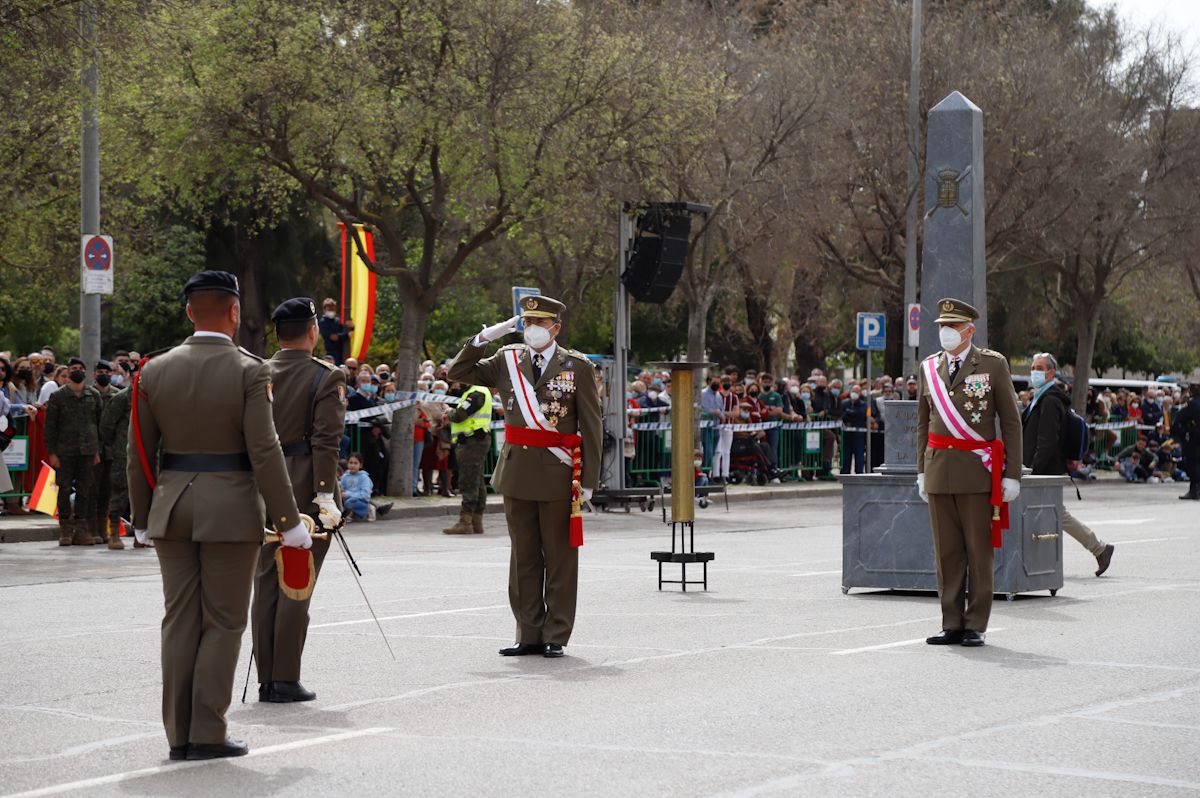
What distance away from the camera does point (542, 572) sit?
10.4 m

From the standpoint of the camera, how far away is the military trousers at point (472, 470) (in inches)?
789

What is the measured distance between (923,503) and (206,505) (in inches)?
301

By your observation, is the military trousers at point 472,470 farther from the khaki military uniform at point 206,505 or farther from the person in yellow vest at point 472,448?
the khaki military uniform at point 206,505

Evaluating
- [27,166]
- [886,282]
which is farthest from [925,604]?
[886,282]

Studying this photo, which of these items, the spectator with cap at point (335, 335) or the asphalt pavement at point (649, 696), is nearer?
the asphalt pavement at point (649, 696)

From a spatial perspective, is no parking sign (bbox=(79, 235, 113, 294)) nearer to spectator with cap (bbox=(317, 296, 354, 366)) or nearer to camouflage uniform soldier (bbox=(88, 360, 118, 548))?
camouflage uniform soldier (bbox=(88, 360, 118, 548))

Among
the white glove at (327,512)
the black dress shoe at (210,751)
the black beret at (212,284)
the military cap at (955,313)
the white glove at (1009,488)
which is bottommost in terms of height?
the black dress shoe at (210,751)

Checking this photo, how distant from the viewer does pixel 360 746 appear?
759 centimetres

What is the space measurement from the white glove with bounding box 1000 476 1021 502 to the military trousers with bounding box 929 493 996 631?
0.10 m

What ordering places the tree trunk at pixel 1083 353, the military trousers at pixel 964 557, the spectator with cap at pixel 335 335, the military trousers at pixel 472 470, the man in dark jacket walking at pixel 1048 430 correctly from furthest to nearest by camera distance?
1. the tree trunk at pixel 1083 353
2. the spectator with cap at pixel 335 335
3. the military trousers at pixel 472 470
4. the man in dark jacket walking at pixel 1048 430
5. the military trousers at pixel 964 557

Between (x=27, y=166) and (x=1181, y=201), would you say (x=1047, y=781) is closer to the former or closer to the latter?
(x=27, y=166)

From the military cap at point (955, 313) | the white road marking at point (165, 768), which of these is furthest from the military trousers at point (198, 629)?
the military cap at point (955, 313)

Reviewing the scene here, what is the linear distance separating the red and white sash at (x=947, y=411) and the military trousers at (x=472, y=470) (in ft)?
29.9

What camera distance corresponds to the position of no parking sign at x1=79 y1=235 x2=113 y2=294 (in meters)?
20.4
